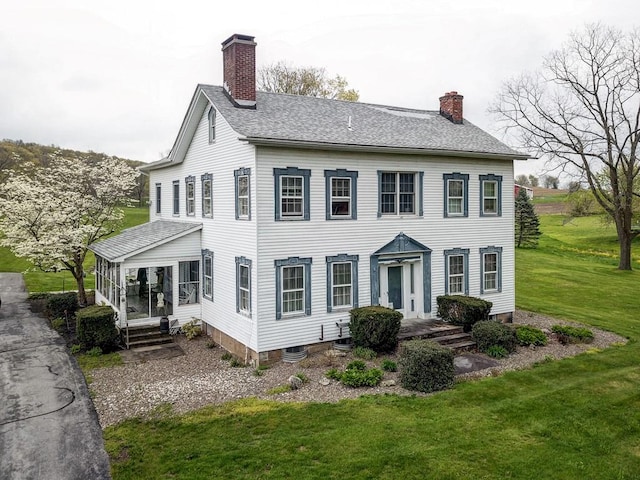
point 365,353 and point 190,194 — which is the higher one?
point 190,194

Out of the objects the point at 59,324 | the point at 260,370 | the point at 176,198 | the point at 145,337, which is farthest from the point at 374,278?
the point at 59,324

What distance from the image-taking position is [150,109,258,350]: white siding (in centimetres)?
1555

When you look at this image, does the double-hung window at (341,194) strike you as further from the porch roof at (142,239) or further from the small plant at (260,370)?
the porch roof at (142,239)

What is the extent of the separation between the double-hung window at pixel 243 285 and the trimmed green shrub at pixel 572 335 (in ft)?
36.0

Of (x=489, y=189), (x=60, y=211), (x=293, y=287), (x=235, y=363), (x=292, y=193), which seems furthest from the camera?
(x=60, y=211)

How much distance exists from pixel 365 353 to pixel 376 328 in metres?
0.83

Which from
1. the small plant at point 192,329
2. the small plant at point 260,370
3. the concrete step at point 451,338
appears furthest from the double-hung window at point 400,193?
the small plant at point 192,329

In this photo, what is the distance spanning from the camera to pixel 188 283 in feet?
63.2

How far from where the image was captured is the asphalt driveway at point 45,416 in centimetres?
949

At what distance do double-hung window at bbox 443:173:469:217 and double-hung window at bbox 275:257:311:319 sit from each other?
20.4 ft

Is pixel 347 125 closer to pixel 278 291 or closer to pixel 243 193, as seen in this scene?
pixel 243 193

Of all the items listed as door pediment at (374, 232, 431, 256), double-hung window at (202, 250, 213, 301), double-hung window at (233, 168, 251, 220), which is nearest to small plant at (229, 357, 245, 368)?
double-hung window at (202, 250, 213, 301)

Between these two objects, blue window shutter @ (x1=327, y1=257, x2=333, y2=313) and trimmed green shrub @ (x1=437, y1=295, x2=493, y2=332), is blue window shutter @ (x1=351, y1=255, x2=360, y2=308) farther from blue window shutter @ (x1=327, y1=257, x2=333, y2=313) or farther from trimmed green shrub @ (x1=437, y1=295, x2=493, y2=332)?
trimmed green shrub @ (x1=437, y1=295, x2=493, y2=332)

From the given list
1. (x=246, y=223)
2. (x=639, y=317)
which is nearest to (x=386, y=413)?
(x=246, y=223)
